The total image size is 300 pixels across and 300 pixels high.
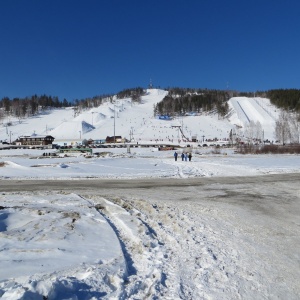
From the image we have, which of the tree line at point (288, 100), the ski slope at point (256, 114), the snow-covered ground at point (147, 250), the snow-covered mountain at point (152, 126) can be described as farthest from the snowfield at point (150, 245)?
the tree line at point (288, 100)

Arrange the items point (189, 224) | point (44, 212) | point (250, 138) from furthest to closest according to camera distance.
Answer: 1. point (250, 138)
2. point (44, 212)
3. point (189, 224)

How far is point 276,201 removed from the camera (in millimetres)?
13586

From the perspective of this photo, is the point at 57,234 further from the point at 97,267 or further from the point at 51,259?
the point at 97,267

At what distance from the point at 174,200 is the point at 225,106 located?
599 feet

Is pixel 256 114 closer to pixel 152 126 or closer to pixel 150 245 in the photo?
pixel 152 126

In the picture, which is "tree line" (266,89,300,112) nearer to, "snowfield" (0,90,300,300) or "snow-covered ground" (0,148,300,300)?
"snowfield" (0,90,300,300)

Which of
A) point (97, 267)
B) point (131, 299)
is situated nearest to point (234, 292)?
point (131, 299)

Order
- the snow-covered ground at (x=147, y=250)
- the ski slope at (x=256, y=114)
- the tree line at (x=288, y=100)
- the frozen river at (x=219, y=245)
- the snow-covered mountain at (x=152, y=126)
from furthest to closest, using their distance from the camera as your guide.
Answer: the tree line at (x=288, y=100) → the ski slope at (x=256, y=114) → the snow-covered mountain at (x=152, y=126) → the frozen river at (x=219, y=245) → the snow-covered ground at (x=147, y=250)

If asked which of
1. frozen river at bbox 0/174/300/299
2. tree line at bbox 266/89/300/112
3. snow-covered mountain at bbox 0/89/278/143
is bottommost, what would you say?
frozen river at bbox 0/174/300/299

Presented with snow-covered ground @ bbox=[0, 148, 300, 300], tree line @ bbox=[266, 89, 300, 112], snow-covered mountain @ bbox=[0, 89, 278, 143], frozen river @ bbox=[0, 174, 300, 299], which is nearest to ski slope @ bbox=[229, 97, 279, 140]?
snow-covered mountain @ bbox=[0, 89, 278, 143]

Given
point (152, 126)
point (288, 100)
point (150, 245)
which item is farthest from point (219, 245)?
point (288, 100)

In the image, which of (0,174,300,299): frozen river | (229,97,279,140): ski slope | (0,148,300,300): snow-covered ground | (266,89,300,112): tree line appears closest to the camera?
(0,148,300,300): snow-covered ground

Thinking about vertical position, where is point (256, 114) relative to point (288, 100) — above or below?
below

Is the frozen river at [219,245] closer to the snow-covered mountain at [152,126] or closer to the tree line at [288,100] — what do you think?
the snow-covered mountain at [152,126]
